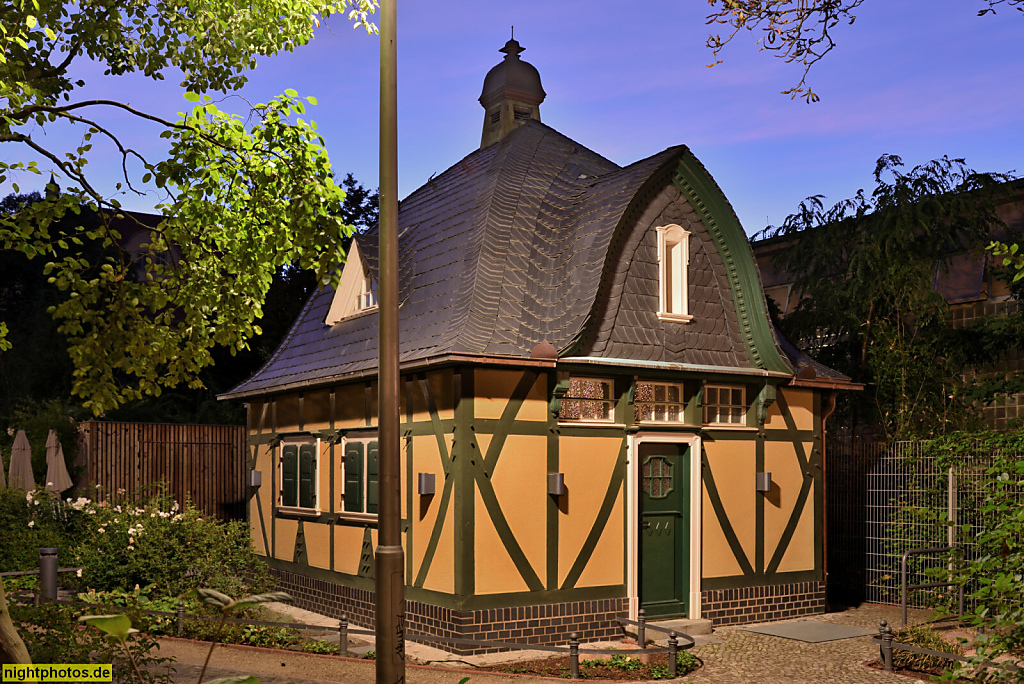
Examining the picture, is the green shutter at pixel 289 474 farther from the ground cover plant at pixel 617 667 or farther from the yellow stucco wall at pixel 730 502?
the yellow stucco wall at pixel 730 502

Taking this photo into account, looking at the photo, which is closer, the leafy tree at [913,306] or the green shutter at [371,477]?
the green shutter at [371,477]

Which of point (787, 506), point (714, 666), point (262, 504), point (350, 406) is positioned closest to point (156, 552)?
point (262, 504)

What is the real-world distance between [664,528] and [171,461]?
9.87 metres

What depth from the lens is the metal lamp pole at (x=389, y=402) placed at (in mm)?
7023

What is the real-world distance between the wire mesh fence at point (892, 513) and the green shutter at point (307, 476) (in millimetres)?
8135

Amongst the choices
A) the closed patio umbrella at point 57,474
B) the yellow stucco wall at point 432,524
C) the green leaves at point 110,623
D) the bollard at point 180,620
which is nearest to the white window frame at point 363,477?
the yellow stucco wall at point 432,524

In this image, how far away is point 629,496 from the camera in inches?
492

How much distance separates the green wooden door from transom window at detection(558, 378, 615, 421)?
805 millimetres

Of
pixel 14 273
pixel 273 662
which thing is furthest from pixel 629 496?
pixel 14 273

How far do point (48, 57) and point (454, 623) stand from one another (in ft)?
23.4

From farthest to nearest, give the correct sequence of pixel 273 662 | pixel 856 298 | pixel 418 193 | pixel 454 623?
1. pixel 856 298
2. pixel 418 193
3. pixel 454 623
4. pixel 273 662

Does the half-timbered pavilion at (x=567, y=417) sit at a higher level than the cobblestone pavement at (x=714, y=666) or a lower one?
higher

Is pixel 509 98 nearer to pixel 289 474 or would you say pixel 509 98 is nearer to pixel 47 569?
pixel 289 474

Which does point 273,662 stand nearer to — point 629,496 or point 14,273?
point 629,496
